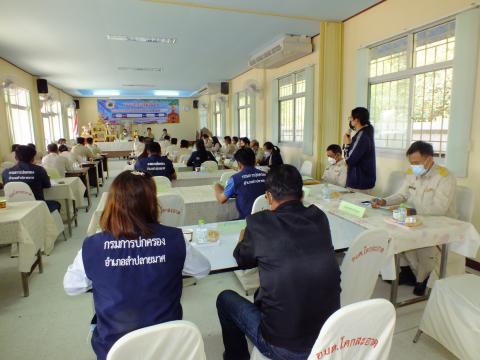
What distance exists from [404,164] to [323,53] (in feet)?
6.71

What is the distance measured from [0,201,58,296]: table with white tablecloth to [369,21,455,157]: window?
398cm

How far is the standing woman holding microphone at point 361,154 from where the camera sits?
3344 millimetres

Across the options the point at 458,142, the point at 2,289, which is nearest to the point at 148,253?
the point at 2,289

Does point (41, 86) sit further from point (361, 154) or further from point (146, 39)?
point (361, 154)

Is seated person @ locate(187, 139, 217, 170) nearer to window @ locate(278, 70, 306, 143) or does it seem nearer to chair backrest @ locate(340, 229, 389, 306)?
window @ locate(278, 70, 306, 143)

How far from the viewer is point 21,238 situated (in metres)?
2.58

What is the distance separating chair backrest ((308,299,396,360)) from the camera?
3.27ft

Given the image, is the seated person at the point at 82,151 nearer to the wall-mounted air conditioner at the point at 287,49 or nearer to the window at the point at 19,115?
the window at the point at 19,115

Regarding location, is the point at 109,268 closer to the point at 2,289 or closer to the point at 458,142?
the point at 2,289

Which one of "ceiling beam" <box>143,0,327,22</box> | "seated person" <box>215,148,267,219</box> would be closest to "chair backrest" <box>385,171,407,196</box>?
"seated person" <box>215,148,267,219</box>

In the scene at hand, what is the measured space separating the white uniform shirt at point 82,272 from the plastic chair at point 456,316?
4.50ft

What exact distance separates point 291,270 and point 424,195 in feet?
6.15

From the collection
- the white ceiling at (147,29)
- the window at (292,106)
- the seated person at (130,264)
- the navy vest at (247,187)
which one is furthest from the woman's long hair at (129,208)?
the window at (292,106)

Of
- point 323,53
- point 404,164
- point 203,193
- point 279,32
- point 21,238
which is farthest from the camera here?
point 279,32
